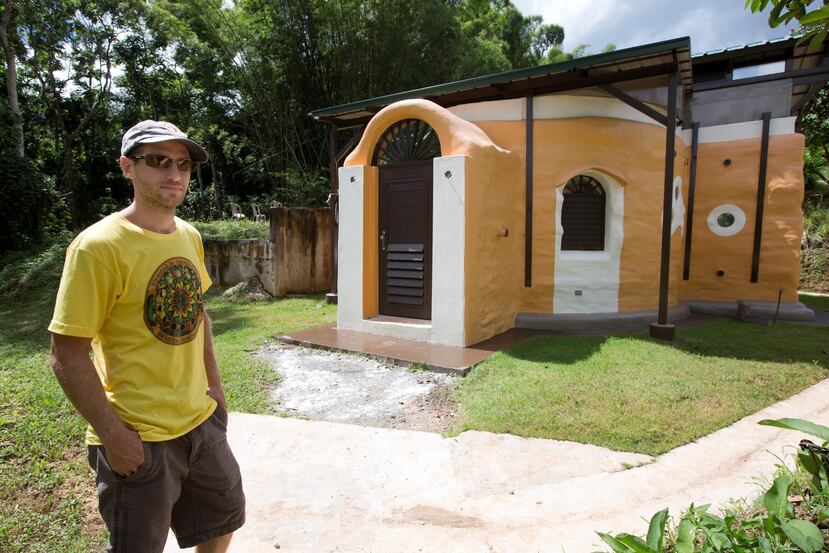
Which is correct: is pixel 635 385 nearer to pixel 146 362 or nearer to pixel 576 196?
pixel 576 196

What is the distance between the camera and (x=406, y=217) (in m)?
6.74

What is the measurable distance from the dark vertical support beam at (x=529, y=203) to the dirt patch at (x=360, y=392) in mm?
2751

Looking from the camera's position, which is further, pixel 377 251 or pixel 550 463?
pixel 377 251

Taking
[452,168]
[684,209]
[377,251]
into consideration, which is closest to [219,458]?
[452,168]

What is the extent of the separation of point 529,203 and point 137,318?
20.2 ft

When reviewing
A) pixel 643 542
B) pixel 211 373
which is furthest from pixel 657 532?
pixel 211 373

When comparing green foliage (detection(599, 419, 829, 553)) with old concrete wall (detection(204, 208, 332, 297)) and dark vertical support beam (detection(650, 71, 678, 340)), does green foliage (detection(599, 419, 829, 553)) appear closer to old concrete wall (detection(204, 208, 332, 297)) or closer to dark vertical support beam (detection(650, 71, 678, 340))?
dark vertical support beam (detection(650, 71, 678, 340))

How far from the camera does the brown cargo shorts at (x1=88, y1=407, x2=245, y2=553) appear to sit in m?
1.59

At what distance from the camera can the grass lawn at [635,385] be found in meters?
3.68

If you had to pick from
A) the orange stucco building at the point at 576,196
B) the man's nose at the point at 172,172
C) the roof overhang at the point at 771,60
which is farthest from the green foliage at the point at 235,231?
the man's nose at the point at 172,172

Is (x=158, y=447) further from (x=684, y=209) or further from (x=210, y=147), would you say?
(x=210, y=147)

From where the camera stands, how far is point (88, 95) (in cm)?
1952

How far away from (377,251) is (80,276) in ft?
18.4

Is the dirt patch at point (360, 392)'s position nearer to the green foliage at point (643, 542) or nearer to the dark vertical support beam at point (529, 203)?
the green foliage at point (643, 542)
